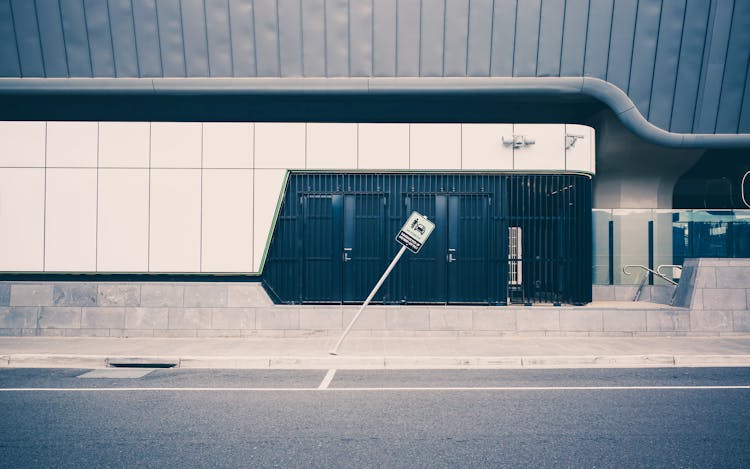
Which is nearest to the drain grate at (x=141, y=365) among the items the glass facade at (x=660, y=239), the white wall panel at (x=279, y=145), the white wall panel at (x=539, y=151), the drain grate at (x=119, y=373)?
the drain grate at (x=119, y=373)

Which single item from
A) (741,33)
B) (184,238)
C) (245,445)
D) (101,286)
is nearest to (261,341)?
(184,238)

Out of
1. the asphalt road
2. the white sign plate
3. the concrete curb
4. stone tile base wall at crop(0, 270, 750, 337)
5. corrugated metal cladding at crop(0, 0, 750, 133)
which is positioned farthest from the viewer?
corrugated metal cladding at crop(0, 0, 750, 133)

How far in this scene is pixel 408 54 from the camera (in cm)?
1196

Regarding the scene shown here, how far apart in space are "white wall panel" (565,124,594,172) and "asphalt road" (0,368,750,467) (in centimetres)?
536

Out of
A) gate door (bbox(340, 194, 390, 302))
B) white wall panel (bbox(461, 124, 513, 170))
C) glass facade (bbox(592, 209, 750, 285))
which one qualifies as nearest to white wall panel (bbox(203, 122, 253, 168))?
gate door (bbox(340, 194, 390, 302))

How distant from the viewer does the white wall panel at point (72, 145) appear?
1180 centimetres

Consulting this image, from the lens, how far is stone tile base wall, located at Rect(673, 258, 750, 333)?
36.7 feet

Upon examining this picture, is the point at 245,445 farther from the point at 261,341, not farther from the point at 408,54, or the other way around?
the point at 408,54

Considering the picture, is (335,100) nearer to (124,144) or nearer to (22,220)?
(124,144)

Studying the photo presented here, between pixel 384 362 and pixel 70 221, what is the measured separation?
27.2ft

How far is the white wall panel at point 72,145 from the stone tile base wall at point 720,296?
1403 centimetres

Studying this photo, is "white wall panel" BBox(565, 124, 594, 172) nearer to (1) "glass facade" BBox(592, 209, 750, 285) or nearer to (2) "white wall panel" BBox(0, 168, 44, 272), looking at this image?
(1) "glass facade" BBox(592, 209, 750, 285)

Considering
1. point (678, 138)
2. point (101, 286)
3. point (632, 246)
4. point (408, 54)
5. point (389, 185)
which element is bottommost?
point (101, 286)

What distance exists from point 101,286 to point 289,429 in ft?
27.5
